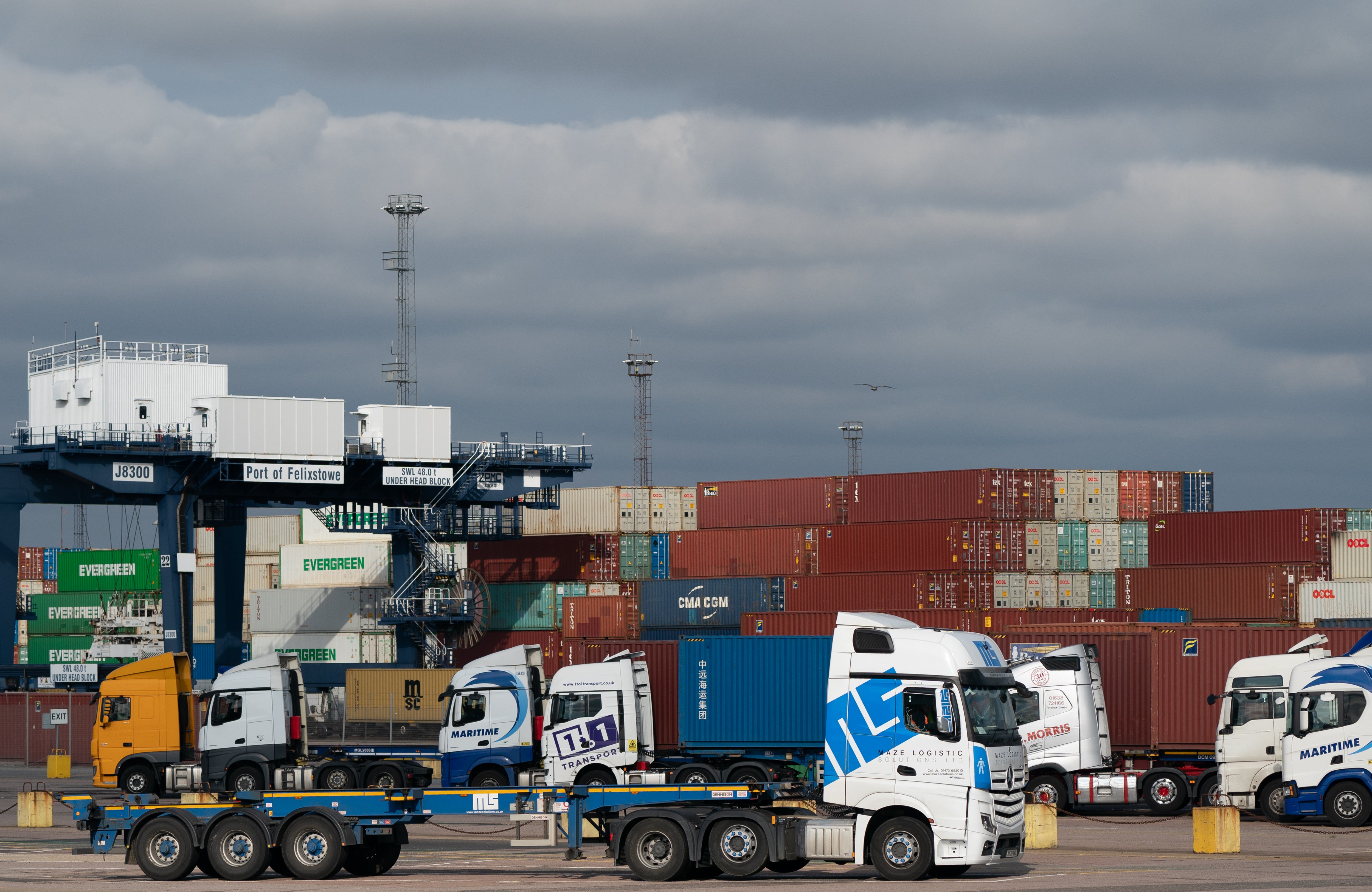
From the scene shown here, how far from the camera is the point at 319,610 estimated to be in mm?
84750

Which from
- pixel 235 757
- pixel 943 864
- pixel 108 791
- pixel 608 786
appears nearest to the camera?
pixel 943 864

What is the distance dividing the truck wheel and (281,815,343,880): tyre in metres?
3.87

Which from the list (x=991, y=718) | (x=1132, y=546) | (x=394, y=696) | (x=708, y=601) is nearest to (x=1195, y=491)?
(x=1132, y=546)

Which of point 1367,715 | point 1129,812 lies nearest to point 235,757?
point 1129,812

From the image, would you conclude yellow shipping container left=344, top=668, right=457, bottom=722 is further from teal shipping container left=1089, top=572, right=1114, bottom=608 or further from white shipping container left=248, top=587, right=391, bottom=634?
white shipping container left=248, top=587, right=391, bottom=634

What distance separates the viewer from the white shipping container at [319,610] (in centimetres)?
8375

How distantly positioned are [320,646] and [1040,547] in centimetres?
3680

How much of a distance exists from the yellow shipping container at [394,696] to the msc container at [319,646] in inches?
1373

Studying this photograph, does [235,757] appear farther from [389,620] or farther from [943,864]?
[389,620]

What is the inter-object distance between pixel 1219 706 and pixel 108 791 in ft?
82.6

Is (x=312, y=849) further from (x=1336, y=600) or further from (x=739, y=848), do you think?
(x=1336, y=600)

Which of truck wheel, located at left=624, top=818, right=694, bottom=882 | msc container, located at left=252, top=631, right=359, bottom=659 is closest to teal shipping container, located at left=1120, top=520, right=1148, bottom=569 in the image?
msc container, located at left=252, top=631, right=359, bottom=659

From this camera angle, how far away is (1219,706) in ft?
112

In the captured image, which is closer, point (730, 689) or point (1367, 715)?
point (1367, 715)
